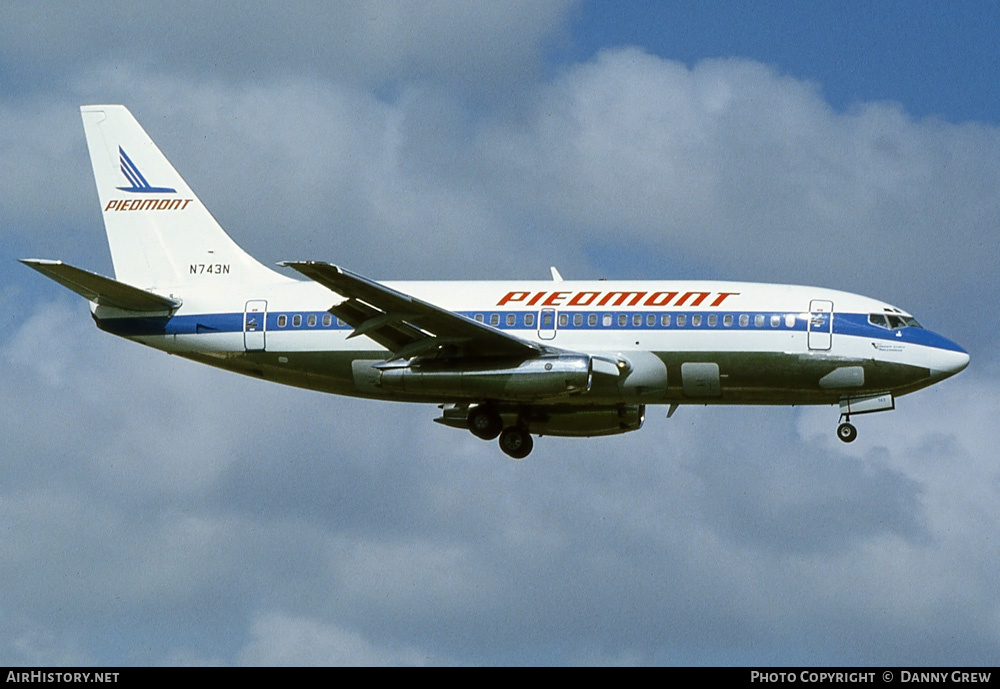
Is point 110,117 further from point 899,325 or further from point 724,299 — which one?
point 899,325

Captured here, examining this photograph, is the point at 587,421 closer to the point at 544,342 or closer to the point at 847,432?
the point at 544,342

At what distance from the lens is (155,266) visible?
5831cm

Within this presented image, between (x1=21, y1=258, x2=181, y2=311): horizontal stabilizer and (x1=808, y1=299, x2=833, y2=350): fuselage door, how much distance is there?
20.8 metres

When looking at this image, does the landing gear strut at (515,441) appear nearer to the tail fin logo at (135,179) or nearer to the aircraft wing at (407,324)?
the aircraft wing at (407,324)

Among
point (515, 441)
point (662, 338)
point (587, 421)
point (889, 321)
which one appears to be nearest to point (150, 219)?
point (515, 441)

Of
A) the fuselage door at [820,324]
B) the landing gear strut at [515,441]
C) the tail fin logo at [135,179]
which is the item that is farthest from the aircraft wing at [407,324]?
the tail fin logo at [135,179]

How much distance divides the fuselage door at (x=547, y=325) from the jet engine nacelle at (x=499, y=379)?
1.53 metres

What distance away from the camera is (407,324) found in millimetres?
51500

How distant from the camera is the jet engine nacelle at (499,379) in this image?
5053 centimetres

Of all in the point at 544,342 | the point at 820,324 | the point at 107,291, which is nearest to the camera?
the point at 820,324

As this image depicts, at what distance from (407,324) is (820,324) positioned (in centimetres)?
1271

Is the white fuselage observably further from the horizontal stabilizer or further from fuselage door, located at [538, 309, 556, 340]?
the horizontal stabilizer

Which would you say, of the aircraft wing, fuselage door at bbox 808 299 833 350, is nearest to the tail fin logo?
the aircraft wing
